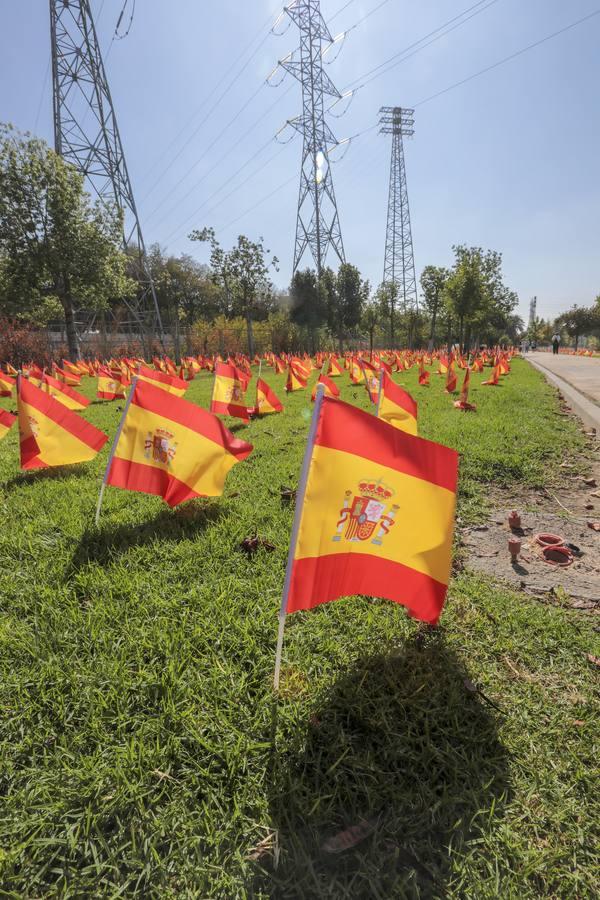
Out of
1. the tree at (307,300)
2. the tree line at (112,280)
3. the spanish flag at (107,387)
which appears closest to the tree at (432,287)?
the tree line at (112,280)

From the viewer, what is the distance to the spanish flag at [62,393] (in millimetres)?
7406

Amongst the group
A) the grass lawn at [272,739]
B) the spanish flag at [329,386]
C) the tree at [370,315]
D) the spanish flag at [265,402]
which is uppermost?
the tree at [370,315]

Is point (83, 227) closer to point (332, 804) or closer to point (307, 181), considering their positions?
point (307, 181)

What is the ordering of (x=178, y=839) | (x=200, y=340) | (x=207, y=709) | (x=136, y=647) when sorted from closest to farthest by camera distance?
(x=178, y=839), (x=207, y=709), (x=136, y=647), (x=200, y=340)

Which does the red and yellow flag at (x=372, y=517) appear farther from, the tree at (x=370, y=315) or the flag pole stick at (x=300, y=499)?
the tree at (x=370, y=315)

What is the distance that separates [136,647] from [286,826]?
1.22m

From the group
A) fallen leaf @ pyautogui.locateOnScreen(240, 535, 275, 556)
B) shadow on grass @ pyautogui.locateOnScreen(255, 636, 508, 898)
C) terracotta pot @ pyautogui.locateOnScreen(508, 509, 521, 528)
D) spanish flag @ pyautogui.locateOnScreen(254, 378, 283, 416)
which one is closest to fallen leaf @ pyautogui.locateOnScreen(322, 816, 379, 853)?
shadow on grass @ pyautogui.locateOnScreen(255, 636, 508, 898)

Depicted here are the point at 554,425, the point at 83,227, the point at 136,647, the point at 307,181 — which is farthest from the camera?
the point at 307,181

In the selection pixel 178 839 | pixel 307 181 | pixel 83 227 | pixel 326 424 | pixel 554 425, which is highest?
pixel 307 181

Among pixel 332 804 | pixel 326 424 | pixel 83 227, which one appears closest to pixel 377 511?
pixel 326 424

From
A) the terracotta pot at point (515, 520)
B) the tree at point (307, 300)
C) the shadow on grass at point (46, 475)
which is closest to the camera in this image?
the terracotta pot at point (515, 520)

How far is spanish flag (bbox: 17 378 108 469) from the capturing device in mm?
4883

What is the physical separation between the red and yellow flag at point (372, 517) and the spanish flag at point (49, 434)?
3.71 meters

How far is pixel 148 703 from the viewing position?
2068mm
